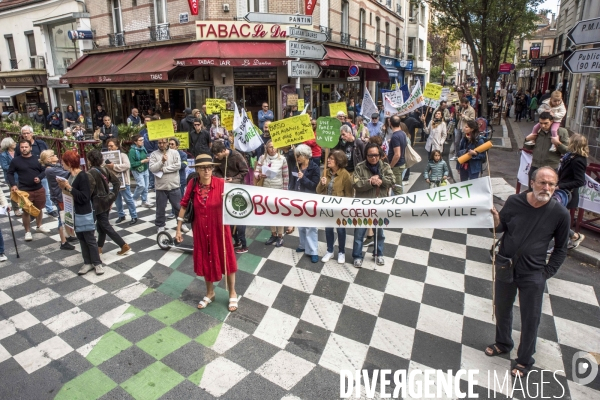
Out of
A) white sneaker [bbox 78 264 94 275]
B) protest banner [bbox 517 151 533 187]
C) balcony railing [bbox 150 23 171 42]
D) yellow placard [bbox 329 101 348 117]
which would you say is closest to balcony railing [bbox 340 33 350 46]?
balcony railing [bbox 150 23 171 42]

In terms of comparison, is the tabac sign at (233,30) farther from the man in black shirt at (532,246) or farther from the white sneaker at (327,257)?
the man in black shirt at (532,246)

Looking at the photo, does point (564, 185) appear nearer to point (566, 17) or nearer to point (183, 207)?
point (183, 207)

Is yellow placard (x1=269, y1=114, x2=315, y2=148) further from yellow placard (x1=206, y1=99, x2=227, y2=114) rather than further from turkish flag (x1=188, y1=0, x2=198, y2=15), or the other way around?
turkish flag (x1=188, y1=0, x2=198, y2=15)

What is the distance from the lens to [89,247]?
5.63m

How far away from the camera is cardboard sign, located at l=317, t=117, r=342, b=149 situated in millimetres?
6152

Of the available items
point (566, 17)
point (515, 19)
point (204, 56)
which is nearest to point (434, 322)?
point (204, 56)

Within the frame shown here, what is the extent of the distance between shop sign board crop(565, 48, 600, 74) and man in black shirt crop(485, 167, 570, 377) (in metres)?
3.01

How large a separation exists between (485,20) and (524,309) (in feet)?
52.3

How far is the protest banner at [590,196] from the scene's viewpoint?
5.91 meters

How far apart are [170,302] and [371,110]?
7.59 m

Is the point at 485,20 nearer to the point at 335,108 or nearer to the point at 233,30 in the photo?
the point at 233,30

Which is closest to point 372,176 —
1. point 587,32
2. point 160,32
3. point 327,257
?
point 327,257

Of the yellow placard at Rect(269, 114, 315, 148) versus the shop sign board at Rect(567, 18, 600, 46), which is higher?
the shop sign board at Rect(567, 18, 600, 46)

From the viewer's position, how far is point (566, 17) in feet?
69.1
